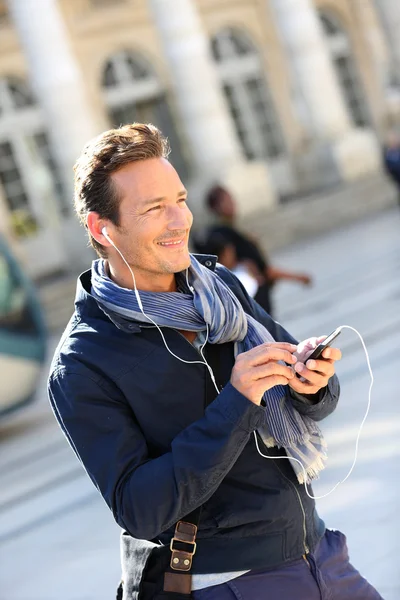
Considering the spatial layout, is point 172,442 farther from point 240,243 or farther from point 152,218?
point 240,243

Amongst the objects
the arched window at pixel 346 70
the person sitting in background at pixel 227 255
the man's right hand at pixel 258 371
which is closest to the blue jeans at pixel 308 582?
the man's right hand at pixel 258 371

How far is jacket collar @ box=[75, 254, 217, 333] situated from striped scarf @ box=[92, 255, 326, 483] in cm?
1

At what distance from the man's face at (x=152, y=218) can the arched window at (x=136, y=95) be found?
21.5m

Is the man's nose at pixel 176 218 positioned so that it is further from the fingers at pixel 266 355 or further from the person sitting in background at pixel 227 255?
the person sitting in background at pixel 227 255

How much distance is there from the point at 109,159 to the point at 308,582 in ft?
3.10

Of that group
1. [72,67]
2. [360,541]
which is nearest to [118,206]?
[360,541]

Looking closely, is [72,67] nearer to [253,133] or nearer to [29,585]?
[253,133]

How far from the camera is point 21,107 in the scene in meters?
22.0

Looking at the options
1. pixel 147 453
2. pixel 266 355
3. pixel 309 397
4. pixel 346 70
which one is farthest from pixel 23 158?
pixel 266 355

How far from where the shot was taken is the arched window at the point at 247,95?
83.5 feet

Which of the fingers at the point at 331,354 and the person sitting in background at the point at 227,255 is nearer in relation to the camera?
the fingers at the point at 331,354

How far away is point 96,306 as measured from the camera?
2.22m

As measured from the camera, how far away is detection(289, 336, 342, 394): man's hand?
2045 mm

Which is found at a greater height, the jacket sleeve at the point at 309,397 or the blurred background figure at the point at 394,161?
the jacket sleeve at the point at 309,397
